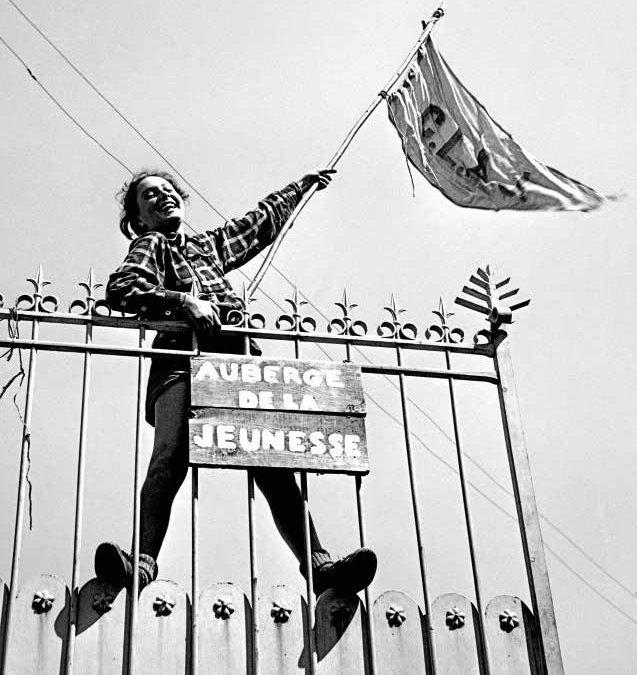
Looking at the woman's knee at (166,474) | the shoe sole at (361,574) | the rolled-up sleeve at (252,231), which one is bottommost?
the shoe sole at (361,574)

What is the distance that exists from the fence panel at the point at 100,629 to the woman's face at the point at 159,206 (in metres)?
2.62

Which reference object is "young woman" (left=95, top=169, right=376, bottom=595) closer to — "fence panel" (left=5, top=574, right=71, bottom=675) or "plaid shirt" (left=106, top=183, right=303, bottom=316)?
"plaid shirt" (left=106, top=183, right=303, bottom=316)

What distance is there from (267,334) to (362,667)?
5.97 feet

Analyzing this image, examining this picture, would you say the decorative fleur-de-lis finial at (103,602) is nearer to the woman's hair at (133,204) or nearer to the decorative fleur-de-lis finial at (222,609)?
the decorative fleur-de-lis finial at (222,609)

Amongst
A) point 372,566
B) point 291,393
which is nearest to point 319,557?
point 372,566

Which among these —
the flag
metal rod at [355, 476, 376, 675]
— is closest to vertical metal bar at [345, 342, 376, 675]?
metal rod at [355, 476, 376, 675]

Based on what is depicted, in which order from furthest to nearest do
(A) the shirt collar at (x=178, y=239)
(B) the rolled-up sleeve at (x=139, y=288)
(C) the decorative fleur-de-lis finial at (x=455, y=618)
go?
(A) the shirt collar at (x=178, y=239)
(B) the rolled-up sleeve at (x=139, y=288)
(C) the decorative fleur-de-lis finial at (x=455, y=618)

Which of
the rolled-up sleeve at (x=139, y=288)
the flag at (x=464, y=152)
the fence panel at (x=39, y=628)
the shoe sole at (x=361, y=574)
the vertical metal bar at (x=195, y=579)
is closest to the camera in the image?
the fence panel at (x=39, y=628)

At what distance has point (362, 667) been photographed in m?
5.41

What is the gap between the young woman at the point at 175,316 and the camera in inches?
223

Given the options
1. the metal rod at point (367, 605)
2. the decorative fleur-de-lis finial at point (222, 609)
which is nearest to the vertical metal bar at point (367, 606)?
the metal rod at point (367, 605)

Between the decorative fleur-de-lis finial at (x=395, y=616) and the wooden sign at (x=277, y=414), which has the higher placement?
the wooden sign at (x=277, y=414)

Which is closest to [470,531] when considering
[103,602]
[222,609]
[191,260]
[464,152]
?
[222,609]

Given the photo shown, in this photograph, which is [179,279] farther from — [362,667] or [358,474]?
[362,667]
